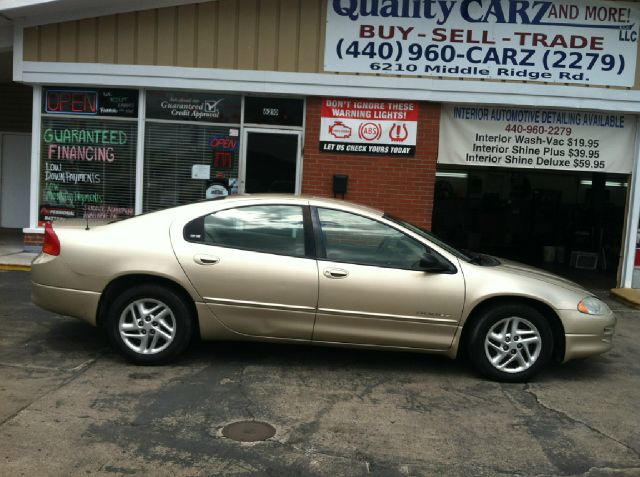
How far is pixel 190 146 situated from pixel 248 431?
22.5ft

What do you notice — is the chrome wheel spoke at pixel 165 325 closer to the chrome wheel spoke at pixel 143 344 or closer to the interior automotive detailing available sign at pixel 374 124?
A: the chrome wheel spoke at pixel 143 344

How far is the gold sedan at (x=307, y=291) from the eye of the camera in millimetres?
5195

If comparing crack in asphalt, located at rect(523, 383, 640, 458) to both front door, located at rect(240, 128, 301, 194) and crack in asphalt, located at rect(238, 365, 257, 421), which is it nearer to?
crack in asphalt, located at rect(238, 365, 257, 421)

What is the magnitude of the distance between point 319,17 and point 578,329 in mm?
6396

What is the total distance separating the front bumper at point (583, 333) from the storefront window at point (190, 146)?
624 centimetres

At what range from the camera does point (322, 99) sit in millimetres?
9836

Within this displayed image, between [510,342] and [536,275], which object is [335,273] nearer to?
[510,342]

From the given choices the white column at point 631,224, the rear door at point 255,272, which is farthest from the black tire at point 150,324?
Answer: the white column at point 631,224

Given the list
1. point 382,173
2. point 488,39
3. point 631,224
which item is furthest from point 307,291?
point 631,224

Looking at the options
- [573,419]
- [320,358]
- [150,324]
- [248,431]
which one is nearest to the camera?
[248,431]

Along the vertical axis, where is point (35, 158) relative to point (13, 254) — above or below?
above

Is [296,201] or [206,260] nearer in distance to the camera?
[206,260]

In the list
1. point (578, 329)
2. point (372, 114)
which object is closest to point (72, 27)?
point (372, 114)

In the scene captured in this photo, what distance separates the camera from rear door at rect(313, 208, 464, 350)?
5.18 metres
